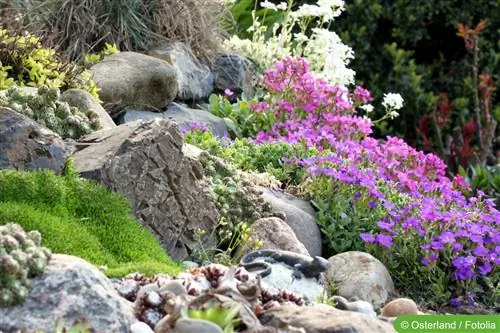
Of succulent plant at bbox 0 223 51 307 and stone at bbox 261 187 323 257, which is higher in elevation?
succulent plant at bbox 0 223 51 307

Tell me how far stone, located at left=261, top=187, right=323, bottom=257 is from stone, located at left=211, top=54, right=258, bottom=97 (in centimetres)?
314

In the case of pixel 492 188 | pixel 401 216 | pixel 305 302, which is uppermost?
pixel 305 302

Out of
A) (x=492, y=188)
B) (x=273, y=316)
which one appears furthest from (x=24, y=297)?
(x=492, y=188)

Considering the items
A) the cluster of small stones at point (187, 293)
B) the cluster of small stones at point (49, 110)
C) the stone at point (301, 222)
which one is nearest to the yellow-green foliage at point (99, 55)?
the cluster of small stones at point (49, 110)

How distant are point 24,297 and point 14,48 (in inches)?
174

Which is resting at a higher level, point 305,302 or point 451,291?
point 305,302

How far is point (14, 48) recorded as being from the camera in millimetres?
7875

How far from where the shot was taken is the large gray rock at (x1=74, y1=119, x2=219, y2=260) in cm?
576

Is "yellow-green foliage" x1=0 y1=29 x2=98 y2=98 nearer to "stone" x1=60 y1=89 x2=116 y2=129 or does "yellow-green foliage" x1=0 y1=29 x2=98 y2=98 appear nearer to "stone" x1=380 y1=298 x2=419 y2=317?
"stone" x1=60 y1=89 x2=116 y2=129

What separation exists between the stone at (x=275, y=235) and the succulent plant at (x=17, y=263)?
7.86 feet

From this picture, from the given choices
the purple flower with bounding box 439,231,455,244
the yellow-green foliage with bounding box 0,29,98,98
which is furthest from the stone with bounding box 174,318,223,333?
the yellow-green foliage with bounding box 0,29,98,98

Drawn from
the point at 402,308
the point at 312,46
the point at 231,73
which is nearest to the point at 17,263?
the point at 402,308

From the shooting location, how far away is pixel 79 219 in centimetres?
547

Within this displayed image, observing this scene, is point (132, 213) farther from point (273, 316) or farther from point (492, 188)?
point (492, 188)
